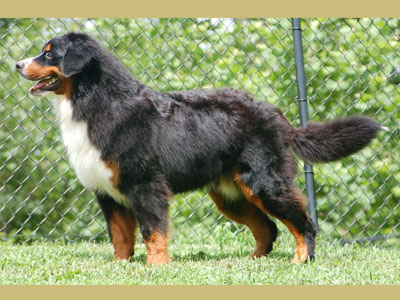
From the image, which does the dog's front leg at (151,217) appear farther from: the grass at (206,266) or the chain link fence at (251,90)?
the chain link fence at (251,90)

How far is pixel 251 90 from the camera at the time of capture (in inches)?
248

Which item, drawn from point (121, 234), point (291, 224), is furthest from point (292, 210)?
point (121, 234)

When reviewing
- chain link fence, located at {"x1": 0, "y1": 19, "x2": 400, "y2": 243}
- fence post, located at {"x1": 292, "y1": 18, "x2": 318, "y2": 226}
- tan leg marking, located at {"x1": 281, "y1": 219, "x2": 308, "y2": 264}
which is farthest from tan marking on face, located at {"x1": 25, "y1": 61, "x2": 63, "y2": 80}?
fence post, located at {"x1": 292, "y1": 18, "x2": 318, "y2": 226}

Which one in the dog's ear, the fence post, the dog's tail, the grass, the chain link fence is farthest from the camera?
the chain link fence

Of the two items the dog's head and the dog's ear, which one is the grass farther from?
the dog's ear

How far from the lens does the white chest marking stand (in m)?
4.27

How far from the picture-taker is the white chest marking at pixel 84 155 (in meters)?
4.27

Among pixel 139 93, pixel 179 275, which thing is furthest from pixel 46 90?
pixel 179 275

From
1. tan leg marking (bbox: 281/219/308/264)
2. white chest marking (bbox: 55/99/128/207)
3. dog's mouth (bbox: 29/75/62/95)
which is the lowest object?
tan leg marking (bbox: 281/219/308/264)

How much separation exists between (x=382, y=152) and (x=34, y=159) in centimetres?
371

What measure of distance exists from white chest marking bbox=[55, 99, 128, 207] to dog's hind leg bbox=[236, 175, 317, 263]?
3.22ft

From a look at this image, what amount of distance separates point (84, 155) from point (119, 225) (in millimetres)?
638

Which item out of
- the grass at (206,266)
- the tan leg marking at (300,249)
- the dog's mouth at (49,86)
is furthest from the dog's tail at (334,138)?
the dog's mouth at (49,86)

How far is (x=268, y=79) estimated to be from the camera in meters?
6.33
